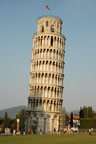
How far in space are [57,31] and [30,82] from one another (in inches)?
714

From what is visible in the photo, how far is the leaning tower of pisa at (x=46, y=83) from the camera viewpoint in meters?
67.6

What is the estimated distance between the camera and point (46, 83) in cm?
6819

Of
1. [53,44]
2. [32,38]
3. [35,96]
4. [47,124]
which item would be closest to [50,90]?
[35,96]

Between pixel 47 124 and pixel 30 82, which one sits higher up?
pixel 30 82

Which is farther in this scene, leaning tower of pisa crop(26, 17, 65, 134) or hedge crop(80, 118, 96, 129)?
leaning tower of pisa crop(26, 17, 65, 134)

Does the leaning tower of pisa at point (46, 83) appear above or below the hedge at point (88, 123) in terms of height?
above

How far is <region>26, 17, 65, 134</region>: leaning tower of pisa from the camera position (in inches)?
2660

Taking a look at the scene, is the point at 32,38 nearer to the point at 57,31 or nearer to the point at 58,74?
the point at 57,31

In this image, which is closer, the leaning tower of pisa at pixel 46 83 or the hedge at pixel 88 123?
the hedge at pixel 88 123

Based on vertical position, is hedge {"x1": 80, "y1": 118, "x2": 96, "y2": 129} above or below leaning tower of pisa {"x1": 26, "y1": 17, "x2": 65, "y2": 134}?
below

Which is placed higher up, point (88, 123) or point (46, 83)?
point (46, 83)

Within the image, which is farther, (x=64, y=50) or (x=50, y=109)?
(x=64, y=50)

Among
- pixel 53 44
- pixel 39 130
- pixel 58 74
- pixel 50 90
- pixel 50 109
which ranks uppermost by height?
pixel 53 44

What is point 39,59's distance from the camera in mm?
70312
